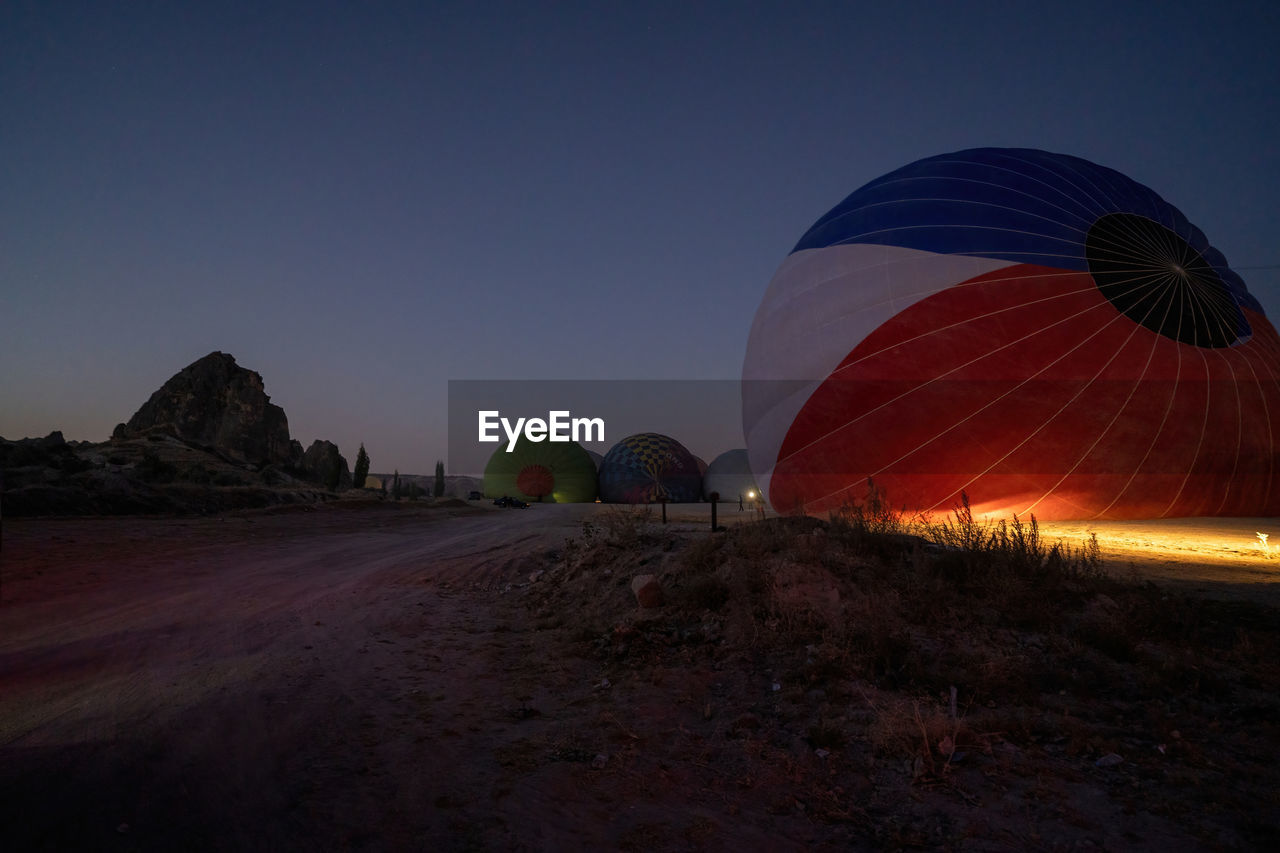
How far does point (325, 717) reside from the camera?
3643mm

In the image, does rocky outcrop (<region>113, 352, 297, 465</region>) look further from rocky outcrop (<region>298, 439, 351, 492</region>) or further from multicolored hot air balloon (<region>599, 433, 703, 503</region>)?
multicolored hot air balloon (<region>599, 433, 703, 503</region>)

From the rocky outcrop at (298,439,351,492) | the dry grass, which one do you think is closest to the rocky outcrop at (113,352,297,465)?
the rocky outcrop at (298,439,351,492)

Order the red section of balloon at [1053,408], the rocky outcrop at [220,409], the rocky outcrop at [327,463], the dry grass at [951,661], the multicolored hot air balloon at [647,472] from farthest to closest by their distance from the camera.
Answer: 1. the rocky outcrop at [327,463]
2. the rocky outcrop at [220,409]
3. the multicolored hot air balloon at [647,472]
4. the red section of balloon at [1053,408]
5. the dry grass at [951,661]

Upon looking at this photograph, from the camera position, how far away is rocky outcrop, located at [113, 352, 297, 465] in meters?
40.0

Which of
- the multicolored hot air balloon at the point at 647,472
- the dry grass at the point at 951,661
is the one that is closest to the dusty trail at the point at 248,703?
the dry grass at the point at 951,661

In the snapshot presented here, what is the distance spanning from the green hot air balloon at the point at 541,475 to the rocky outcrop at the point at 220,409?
52.1ft

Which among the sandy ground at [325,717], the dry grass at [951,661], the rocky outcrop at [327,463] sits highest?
the rocky outcrop at [327,463]

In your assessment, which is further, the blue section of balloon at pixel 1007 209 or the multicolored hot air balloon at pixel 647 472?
the multicolored hot air balloon at pixel 647 472

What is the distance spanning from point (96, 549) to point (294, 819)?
35.8ft

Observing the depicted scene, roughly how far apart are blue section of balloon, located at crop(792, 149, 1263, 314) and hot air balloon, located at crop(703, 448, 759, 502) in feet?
76.7

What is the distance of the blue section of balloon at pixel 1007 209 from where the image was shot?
1027 centimetres

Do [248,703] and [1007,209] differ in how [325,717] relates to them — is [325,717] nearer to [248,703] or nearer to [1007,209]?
[248,703]

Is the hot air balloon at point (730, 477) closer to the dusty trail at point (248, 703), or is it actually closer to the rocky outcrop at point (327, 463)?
the rocky outcrop at point (327, 463)

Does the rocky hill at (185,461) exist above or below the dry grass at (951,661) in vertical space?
above
